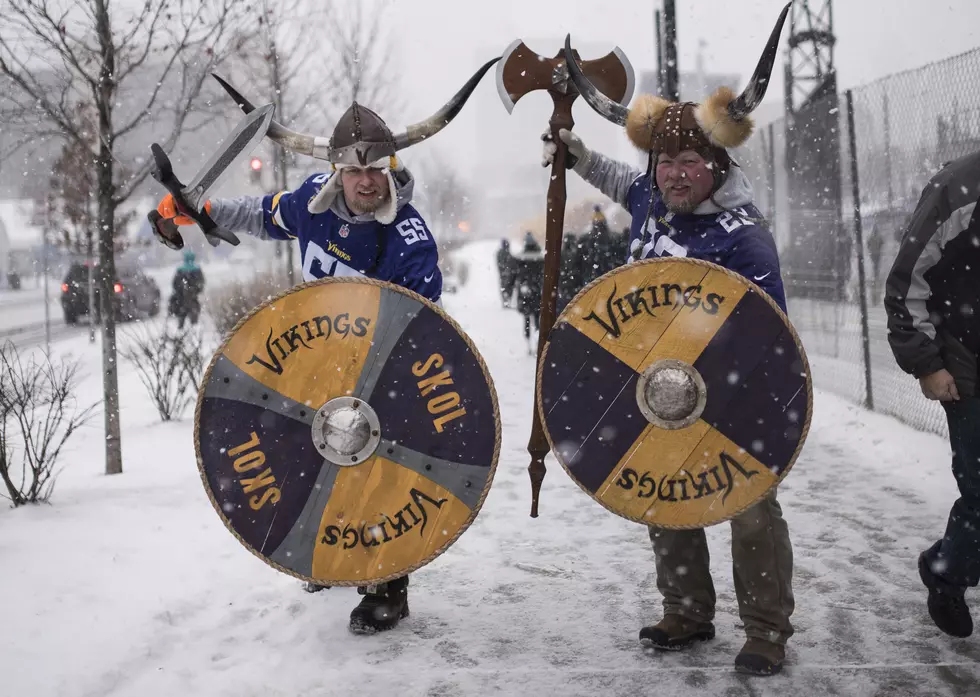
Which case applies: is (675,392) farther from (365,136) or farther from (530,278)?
(530,278)

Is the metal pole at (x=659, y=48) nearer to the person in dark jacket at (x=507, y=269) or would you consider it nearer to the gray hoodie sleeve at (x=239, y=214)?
the person in dark jacket at (x=507, y=269)

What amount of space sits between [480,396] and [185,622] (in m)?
1.52

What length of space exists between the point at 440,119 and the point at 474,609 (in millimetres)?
1814

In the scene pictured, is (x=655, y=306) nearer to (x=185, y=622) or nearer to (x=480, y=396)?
(x=480, y=396)

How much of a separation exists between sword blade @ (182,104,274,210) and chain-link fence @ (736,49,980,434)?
3.27m

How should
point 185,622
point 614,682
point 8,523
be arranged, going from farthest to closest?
point 8,523
point 185,622
point 614,682

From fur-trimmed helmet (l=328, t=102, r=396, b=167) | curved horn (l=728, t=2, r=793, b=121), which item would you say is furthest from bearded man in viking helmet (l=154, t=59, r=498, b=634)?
curved horn (l=728, t=2, r=793, b=121)

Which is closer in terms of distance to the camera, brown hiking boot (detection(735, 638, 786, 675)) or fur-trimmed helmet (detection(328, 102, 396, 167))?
brown hiking boot (detection(735, 638, 786, 675))

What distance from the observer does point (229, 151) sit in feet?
8.96

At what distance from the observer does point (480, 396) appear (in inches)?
99.4

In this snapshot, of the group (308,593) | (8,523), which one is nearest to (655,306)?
(308,593)

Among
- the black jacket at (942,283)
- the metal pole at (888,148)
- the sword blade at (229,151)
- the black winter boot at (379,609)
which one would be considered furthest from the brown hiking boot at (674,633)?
the metal pole at (888,148)

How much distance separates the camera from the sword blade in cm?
268

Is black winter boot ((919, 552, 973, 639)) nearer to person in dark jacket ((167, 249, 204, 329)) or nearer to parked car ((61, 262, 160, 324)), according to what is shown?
person in dark jacket ((167, 249, 204, 329))
